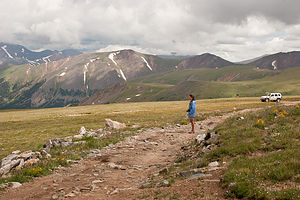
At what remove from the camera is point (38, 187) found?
36.8ft

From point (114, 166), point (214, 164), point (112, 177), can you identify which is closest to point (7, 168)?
point (114, 166)

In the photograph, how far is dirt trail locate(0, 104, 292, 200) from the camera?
30.1 feet

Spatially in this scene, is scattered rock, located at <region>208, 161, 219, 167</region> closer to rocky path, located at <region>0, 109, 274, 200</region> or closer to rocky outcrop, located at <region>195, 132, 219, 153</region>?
rocky path, located at <region>0, 109, 274, 200</region>

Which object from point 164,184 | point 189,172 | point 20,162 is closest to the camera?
point 164,184

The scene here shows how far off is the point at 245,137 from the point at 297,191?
272 inches

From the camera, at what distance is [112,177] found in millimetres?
12188

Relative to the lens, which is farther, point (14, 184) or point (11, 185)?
point (14, 184)

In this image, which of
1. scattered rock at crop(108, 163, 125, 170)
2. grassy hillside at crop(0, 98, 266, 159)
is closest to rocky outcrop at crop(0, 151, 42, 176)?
scattered rock at crop(108, 163, 125, 170)

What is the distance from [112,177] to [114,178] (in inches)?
8.7

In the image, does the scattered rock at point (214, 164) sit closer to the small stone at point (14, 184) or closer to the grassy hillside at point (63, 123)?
the small stone at point (14, 184)

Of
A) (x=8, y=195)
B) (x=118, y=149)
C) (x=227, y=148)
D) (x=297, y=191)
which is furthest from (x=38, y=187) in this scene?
(x=297, y=191)

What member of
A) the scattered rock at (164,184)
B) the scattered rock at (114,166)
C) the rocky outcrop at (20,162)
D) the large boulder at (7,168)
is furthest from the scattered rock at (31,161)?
the scattered rock at (164,184)

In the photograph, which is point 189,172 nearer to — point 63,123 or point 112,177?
point 112,177

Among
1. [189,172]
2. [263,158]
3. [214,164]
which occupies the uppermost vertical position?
[263,158]
